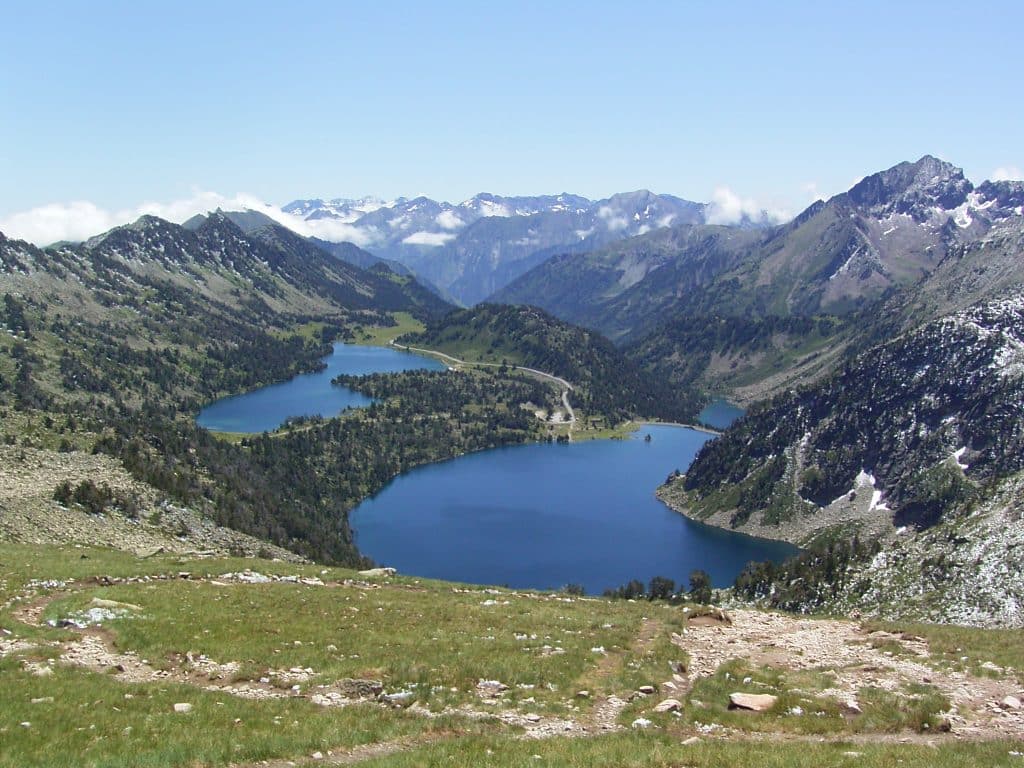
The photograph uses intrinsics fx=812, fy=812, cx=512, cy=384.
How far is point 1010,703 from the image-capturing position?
28688mm

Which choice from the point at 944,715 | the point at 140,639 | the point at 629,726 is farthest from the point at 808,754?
the point at 140,639

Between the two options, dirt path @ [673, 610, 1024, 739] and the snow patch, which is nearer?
dirt path @ [673, 610, 1024, 739]

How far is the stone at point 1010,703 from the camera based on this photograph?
28500 mm

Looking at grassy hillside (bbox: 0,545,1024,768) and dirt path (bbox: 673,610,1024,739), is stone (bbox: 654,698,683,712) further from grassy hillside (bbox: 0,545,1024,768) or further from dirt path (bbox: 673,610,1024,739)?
dirt path (bbox: 673,610,1024,739)

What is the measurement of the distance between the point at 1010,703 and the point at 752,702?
914cm

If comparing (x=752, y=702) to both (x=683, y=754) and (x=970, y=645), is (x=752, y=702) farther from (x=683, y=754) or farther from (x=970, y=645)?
(x=970, y=645)

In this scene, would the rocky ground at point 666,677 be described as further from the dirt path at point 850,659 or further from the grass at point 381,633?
the grass at point 381,633

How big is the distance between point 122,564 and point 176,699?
24.1 meters

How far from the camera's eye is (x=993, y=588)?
3511 inches

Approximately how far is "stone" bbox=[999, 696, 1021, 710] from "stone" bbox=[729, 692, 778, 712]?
26.1ft

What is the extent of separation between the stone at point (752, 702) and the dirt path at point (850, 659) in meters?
2.73

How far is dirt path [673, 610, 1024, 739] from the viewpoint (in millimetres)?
28203

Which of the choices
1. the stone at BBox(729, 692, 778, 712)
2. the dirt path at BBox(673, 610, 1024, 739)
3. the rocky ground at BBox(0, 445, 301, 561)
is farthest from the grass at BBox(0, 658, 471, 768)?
the rocky ground at BBox(0, 445, 301, 561)

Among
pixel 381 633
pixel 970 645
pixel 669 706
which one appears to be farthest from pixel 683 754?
pixel 970 645
